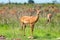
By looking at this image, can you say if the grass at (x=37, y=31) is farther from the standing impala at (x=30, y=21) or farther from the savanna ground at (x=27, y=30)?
the standing impala at (x=30, y=21)

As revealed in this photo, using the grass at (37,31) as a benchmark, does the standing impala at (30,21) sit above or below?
above

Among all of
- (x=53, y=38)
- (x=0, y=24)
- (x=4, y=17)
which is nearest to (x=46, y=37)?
(x=53, y=38)

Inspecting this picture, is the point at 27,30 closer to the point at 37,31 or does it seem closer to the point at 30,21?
the point at 37,31

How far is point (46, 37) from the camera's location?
1123 centimetres

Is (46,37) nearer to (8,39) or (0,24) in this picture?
(8,39)

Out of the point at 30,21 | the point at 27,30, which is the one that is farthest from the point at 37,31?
the point at 30,21

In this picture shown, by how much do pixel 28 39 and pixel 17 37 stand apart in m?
0.53

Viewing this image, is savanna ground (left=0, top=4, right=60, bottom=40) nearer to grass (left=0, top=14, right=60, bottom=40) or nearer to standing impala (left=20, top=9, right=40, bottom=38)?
grass (left=0, top=14, right=60, bottom=40)

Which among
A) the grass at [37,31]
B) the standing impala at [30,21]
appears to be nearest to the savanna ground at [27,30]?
the grass at [37,31]

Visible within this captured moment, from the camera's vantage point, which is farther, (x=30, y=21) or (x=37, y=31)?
(x=37, y=31)

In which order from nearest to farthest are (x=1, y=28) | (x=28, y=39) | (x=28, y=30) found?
(x=28, y=39)
(x=28, y=30)
(x=1, y=28)

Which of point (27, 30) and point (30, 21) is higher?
point (30, 21)

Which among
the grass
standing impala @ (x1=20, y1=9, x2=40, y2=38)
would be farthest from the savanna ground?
standing impala @ (x1=20, y1=9, x2=40, y2=38)

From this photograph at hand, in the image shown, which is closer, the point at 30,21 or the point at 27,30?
the point at 30,21
